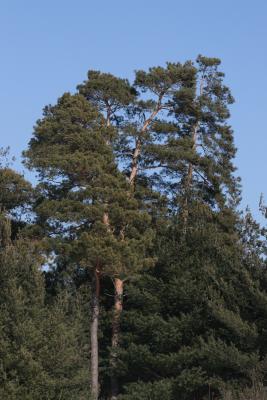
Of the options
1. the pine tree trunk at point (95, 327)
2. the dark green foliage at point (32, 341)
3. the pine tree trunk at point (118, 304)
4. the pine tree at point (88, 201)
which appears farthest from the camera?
the pine tree trunk at point (118, 304)

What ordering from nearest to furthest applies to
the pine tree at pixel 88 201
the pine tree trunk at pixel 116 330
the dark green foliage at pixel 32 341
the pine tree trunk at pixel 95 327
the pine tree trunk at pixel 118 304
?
the dark green foliage at pixel 32 341 → the pine tree at pixel 88 201 → the pine tree trunk at pixel 95 327 → the pine tree trunk at pixel 116 330 → the pine tree trunk at pixel 118 304

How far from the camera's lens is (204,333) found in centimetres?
3566

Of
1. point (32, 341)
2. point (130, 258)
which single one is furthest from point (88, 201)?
point (32, 341)

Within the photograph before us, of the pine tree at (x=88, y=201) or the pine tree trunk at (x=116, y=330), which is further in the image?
the pine tree trunk at (x=116, y=330)

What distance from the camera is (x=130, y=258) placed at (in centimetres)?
3356

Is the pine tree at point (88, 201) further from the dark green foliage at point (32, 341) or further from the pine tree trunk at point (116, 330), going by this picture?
the dark green foliage at point (32, 341)

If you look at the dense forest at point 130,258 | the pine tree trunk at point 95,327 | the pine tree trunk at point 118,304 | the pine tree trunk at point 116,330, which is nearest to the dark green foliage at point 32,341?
the dense forest at point 130,258

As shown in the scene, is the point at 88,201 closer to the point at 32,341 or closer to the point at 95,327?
the point at 95,327

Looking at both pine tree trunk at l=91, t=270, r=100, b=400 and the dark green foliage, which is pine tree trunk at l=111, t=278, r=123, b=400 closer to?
pine tree trunk at l=91, t=270, r=100, b=400

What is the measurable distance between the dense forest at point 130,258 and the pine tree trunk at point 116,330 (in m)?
0.10

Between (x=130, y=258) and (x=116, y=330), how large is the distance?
5749mm

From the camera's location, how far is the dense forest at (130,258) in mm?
29484

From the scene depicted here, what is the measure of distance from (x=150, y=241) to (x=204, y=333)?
482cm

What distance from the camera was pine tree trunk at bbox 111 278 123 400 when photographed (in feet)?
120
